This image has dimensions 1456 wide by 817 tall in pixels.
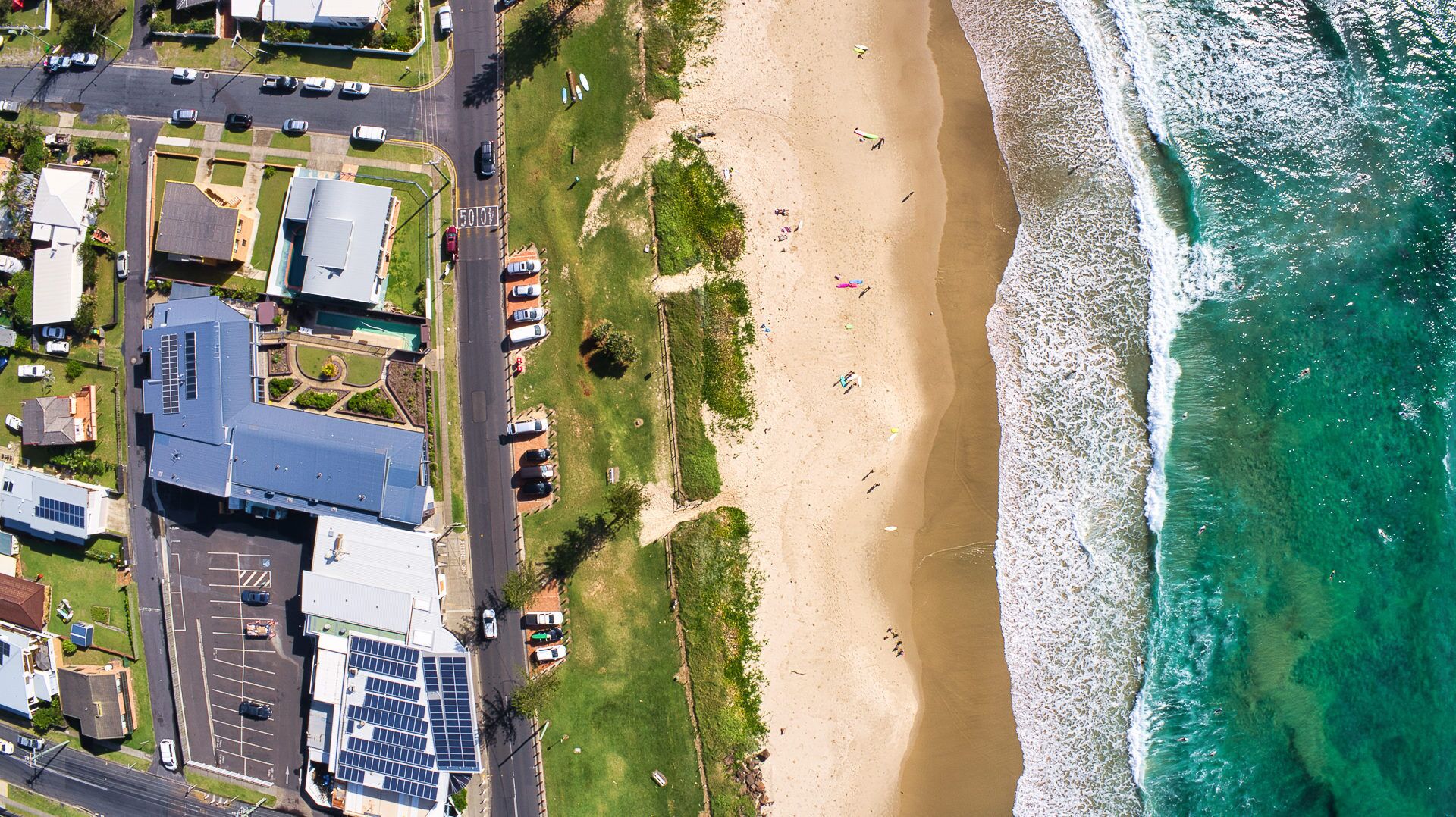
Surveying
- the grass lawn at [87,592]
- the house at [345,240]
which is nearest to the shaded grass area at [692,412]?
the house at [345,240]

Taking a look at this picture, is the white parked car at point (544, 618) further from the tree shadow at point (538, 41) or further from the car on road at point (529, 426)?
the tree shadow at point (538, 41)

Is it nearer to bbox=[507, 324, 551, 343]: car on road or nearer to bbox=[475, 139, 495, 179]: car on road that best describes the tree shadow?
bbox=[475, 139, 495, 179]: car on road

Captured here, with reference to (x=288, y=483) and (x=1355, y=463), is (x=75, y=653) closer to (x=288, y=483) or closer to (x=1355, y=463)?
(x=288, y=483)

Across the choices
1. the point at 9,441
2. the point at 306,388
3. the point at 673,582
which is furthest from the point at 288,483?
the point at 673,582

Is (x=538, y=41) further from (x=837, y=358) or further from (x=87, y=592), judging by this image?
(x=87, y=592)

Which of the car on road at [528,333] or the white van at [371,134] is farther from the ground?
the white van at [371,134]

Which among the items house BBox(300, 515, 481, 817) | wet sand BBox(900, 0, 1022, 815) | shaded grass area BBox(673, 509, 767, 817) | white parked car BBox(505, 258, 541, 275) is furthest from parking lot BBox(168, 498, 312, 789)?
wet sand BBox(900, 0, 1022, 815)

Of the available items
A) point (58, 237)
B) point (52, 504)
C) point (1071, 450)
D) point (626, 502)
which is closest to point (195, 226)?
point (58, 237)
